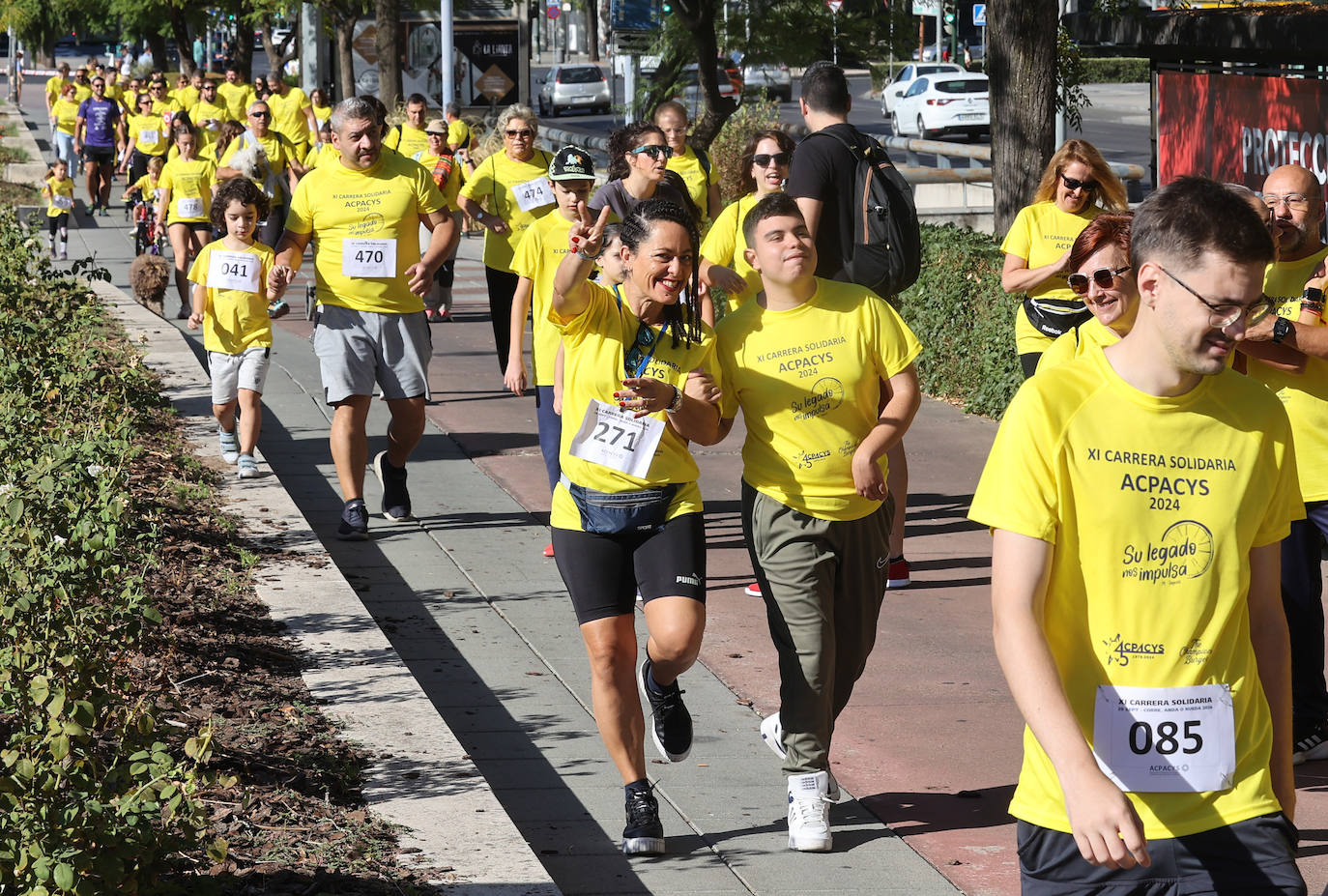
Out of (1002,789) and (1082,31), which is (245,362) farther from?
(1082,31)

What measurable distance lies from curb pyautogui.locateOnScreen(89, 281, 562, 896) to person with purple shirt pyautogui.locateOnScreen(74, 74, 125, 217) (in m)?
20.6

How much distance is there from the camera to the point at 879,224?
7648mm

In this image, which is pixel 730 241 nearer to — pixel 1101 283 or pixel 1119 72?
pixel 1101 283

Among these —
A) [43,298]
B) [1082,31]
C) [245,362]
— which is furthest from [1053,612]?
[1082,31]

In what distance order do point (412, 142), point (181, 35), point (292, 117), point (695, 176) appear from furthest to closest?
point (181, 35), point (292, 117), point (412, 142), point (695, 176)

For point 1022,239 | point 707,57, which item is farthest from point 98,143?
point 1022,239

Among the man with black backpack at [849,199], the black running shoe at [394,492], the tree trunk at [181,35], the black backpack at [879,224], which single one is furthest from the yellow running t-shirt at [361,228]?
the tree trunk at [181,35]

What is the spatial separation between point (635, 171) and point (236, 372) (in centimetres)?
339

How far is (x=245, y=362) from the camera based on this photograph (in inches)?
A: 400

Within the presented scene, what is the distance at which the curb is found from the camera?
15.0 ft

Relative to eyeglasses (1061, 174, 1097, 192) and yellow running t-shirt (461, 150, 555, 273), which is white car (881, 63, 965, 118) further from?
eyeglasses (1061, 174, 1097, 192)

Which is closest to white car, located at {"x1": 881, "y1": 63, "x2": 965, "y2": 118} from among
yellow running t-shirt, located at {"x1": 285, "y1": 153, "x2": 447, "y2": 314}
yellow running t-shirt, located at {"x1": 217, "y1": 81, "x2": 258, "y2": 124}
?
yellow running t-shirt, located at {"x1": 217, "y1": 81, "x2": 258, "y2": 124}

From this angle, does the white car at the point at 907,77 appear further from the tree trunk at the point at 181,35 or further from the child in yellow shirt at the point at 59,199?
the child in yellow shirt at the point at 59,199

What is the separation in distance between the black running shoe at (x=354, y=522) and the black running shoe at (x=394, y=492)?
446 mm
